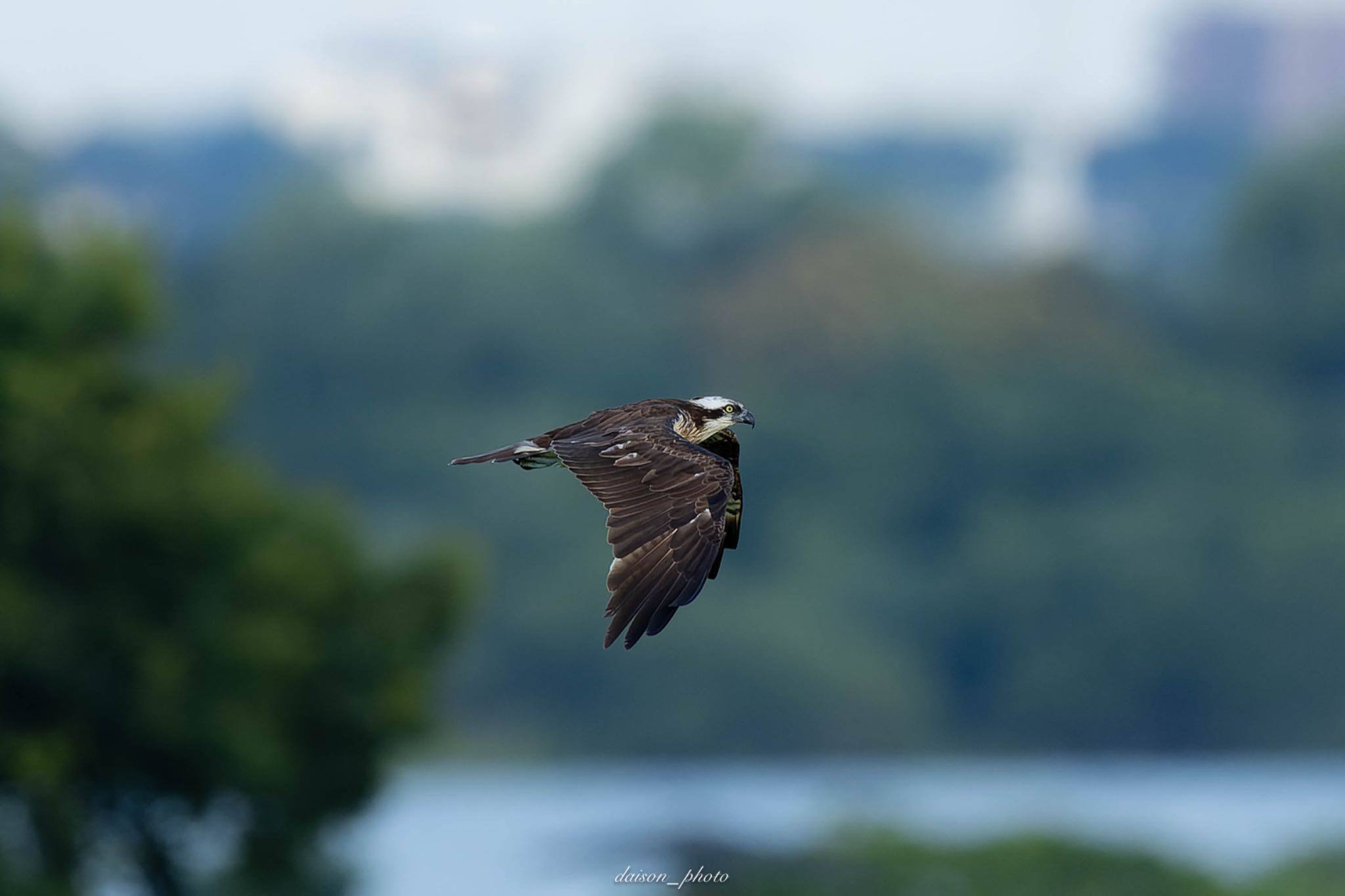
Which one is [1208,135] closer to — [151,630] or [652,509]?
[151,630]

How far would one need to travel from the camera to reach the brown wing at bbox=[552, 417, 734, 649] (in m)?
7.75

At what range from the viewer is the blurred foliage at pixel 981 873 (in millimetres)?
29484

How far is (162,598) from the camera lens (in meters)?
22.7

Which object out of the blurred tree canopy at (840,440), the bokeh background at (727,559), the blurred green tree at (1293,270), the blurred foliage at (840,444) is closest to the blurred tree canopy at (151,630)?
the bokeh background at (727,559)

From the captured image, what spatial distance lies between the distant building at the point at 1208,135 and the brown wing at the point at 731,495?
2263 inches

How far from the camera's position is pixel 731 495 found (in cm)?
854

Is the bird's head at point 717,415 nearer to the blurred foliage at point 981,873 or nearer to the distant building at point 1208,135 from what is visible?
the blurred foliage at point 981,873

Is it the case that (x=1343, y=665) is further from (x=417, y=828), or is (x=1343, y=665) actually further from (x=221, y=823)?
(x=221, y=823)

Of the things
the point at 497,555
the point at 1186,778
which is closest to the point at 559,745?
the point at 497,555

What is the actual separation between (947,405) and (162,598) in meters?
36.4

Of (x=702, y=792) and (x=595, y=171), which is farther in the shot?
(x=595, y=171)

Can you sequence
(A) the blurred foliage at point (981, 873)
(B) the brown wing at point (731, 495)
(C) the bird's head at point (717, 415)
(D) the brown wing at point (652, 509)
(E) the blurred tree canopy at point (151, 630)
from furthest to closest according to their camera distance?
1. (A) the blurred foliage at point (981, 873)
2. (E) the blurred tree canopy at point (151, 630)
3. (C) the bird's head at point (717, 415)
4. (B) the brown wing at point (731, 495)
5. (D) the brown wing at point (652, 509)

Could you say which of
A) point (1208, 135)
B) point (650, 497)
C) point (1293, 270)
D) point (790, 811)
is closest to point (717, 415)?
point (650, 497)

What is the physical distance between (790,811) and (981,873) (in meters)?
9.13
